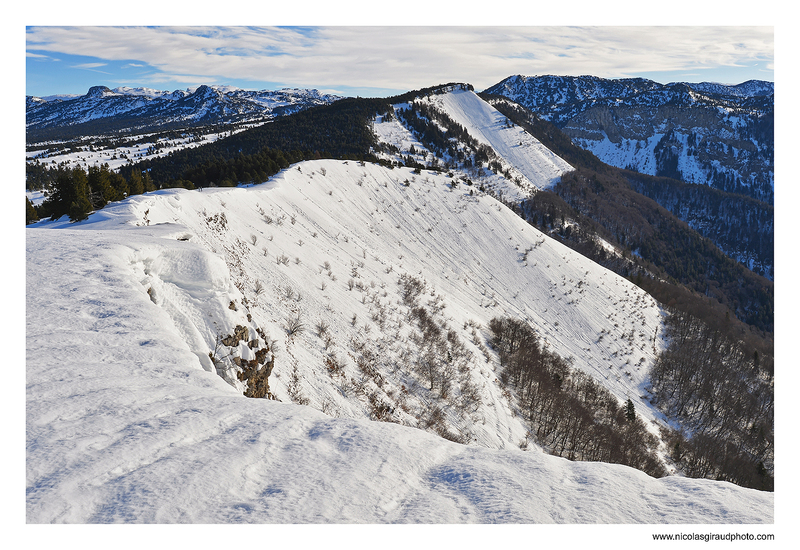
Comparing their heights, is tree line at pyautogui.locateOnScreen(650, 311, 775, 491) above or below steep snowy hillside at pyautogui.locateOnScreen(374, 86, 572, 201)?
below

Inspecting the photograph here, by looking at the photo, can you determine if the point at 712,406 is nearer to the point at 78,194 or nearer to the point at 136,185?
the point at 78,194

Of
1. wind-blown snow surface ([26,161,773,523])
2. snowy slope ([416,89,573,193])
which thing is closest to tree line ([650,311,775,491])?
wind-blown snow surface ([26,161,773,523])

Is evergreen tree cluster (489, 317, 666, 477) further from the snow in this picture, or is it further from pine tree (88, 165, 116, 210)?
the snow

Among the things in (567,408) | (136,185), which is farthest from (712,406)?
(136,185)

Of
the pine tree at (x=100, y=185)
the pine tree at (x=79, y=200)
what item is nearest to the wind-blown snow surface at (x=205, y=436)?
the pine tree at (x=79, y=200)

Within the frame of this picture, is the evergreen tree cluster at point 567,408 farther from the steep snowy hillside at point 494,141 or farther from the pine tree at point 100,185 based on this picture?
the steep snowy hillside at point 494,141

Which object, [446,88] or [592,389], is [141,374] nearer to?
[592,389]

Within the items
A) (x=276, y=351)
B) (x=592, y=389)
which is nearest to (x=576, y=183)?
(x=592, y=389)

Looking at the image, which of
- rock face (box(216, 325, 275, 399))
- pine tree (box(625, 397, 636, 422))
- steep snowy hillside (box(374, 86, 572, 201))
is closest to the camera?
rock face (box(216, 325, 275, 399))
